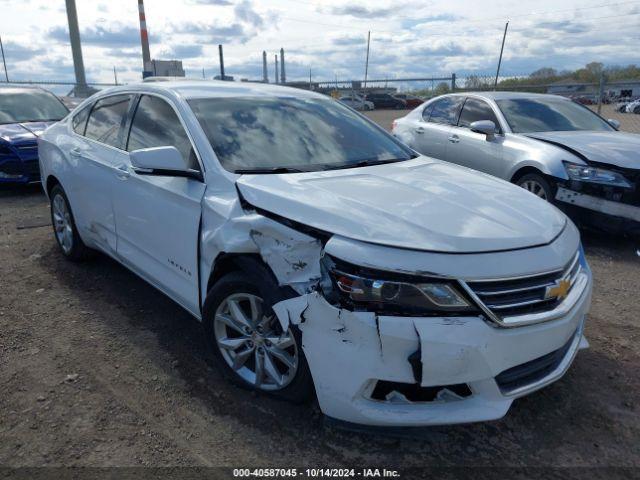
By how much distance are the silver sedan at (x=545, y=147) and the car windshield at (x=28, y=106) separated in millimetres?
6143

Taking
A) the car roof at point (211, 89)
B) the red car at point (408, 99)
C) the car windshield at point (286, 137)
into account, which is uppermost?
the car roof at point (211, 89)

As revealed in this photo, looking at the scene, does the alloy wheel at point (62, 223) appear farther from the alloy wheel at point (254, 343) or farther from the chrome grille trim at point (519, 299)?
the chrome grille trim at point (519, 299)

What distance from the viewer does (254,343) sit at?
275 centimetres

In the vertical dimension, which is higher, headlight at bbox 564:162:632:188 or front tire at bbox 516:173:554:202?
headlight at bbox 564:162:632:188

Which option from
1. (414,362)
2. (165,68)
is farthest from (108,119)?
(165,68)

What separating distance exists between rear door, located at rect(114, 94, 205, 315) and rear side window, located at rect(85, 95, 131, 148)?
0.77 feet

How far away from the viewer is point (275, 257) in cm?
247

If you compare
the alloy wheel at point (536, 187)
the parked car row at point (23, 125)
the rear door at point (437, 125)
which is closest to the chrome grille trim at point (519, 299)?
the alloy wheel at point (536, 187)

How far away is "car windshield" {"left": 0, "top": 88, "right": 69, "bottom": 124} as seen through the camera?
872 cm

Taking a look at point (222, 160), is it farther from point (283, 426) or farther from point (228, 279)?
point (283, 426)

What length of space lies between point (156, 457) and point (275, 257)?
1072mm

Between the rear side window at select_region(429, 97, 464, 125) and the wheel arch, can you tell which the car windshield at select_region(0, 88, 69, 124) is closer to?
the wheel arch

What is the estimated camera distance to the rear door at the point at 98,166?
392 cm

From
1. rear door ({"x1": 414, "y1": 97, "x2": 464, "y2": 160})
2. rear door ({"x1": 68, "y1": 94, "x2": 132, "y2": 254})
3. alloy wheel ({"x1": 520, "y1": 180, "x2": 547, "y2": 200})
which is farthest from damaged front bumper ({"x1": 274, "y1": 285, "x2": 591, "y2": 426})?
rear door ({"x1": 414, "y1": 97, "x2": 464, "y2": 160})
